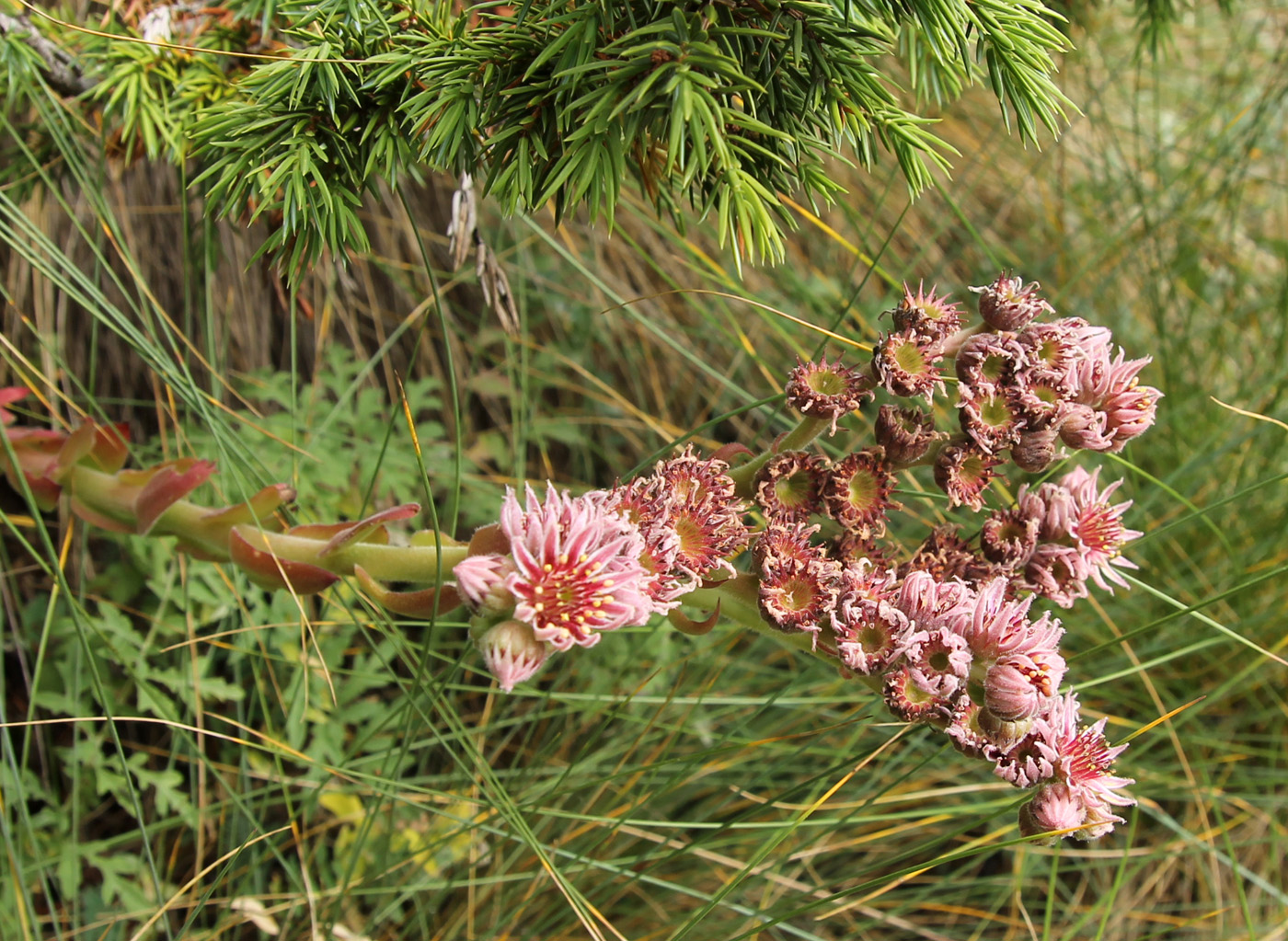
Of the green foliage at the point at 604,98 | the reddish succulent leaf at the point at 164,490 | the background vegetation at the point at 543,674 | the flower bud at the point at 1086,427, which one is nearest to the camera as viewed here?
the green foliage at the point at 604,98

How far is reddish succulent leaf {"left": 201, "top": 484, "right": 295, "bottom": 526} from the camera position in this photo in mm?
1252

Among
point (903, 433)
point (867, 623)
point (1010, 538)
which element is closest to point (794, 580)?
point (867, 623)

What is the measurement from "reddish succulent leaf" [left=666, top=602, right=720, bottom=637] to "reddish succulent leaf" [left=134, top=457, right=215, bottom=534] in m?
0.65

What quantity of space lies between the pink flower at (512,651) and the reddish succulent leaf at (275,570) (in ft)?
1.13

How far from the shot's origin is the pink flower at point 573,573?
91 cm

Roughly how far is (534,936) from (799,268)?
1822mm

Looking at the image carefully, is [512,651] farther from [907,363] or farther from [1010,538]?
[1010,538]

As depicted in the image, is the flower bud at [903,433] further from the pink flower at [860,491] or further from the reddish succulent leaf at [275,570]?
the reddish succulent leaf at [275,570]

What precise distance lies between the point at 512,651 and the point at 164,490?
2.01ft

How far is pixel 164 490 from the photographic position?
1239mm

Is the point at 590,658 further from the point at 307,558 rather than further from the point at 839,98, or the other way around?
the point at 839,98

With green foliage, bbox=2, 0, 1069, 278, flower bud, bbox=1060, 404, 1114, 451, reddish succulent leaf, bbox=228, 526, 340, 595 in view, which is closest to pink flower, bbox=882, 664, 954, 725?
flower bud, bbox=1060, 404, 1114, 451

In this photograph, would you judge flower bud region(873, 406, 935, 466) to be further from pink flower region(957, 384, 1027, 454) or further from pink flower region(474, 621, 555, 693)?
pink flower region(474, 621, 555, 693)

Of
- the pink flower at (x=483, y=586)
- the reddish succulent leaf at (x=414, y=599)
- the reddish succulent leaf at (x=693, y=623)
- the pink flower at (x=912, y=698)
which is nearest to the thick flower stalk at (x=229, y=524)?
the reddish succulent leaf at (x=414, y=599)
